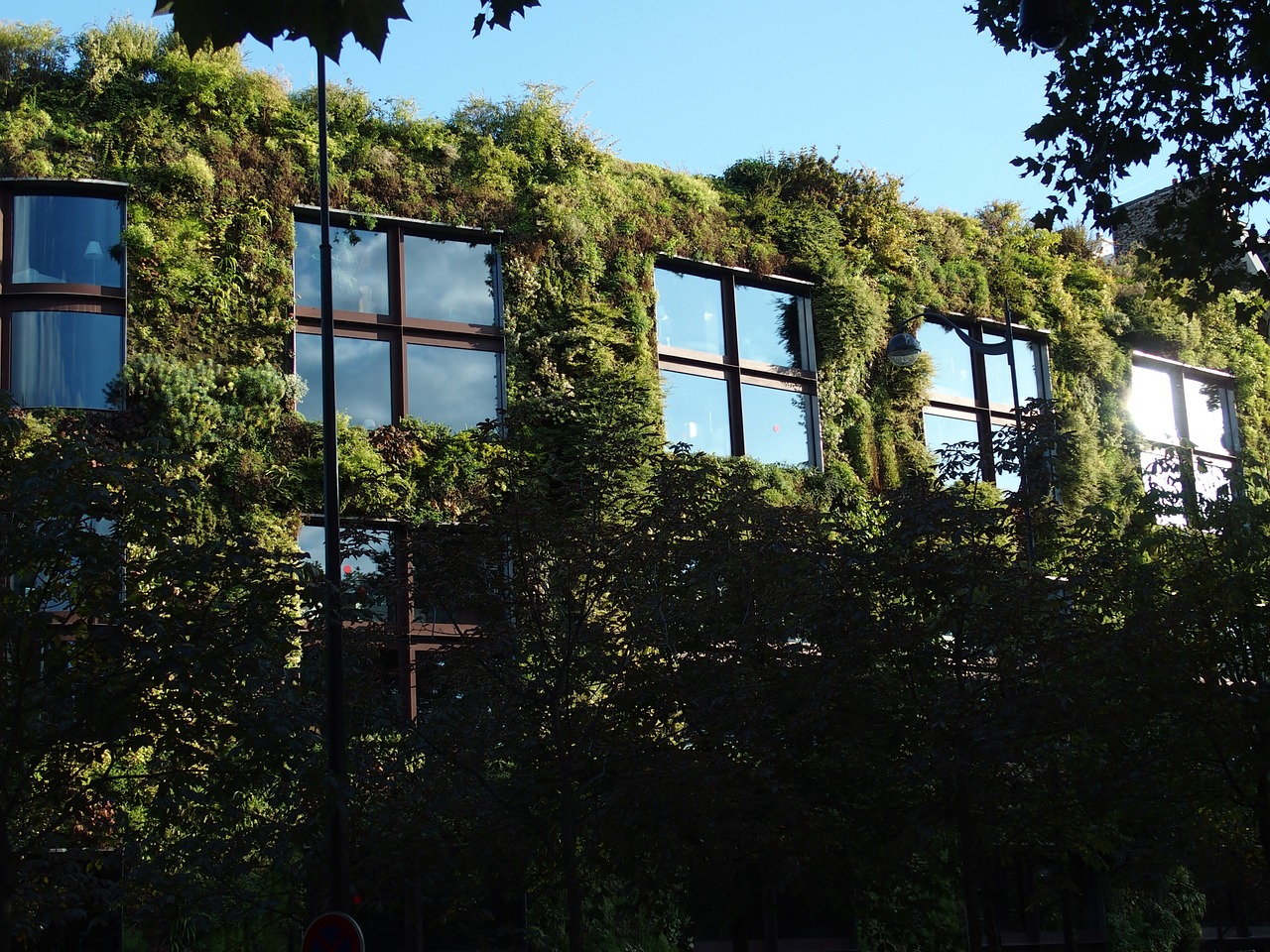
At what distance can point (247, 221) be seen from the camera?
2330cm

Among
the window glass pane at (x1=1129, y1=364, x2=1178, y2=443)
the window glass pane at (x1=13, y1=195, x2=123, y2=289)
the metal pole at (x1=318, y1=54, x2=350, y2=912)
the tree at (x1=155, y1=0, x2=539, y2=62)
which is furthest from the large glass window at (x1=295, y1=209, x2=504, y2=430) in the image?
the tree at (x1=155, y1=0, x2=539, y2=62)

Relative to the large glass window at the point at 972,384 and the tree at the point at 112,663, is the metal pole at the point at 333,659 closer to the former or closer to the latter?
the tree at the point at 112,663

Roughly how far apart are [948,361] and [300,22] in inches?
1014

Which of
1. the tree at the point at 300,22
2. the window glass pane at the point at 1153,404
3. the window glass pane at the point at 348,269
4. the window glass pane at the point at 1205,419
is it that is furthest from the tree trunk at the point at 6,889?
the window glass pane at the point at 1205,419

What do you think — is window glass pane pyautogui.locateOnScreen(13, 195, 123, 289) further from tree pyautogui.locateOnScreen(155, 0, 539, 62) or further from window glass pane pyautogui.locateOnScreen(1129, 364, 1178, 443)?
window glass pane pyautogui.locateOnScreen(1129, 364, 1178, 443)

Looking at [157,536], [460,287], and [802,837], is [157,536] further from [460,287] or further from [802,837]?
[460,287]

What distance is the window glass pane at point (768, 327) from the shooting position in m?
28.0

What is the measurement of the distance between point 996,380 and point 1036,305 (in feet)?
7.13

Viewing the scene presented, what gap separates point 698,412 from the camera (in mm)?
26953

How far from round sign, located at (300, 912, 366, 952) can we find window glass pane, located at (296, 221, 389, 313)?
1270 cm

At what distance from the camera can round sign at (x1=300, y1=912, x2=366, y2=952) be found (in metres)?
12.7

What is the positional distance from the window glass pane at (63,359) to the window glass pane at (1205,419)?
79.3ft

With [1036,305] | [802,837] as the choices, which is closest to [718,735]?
[802,837]

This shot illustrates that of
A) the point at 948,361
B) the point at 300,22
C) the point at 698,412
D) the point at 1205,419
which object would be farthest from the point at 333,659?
the point at 1205,419
